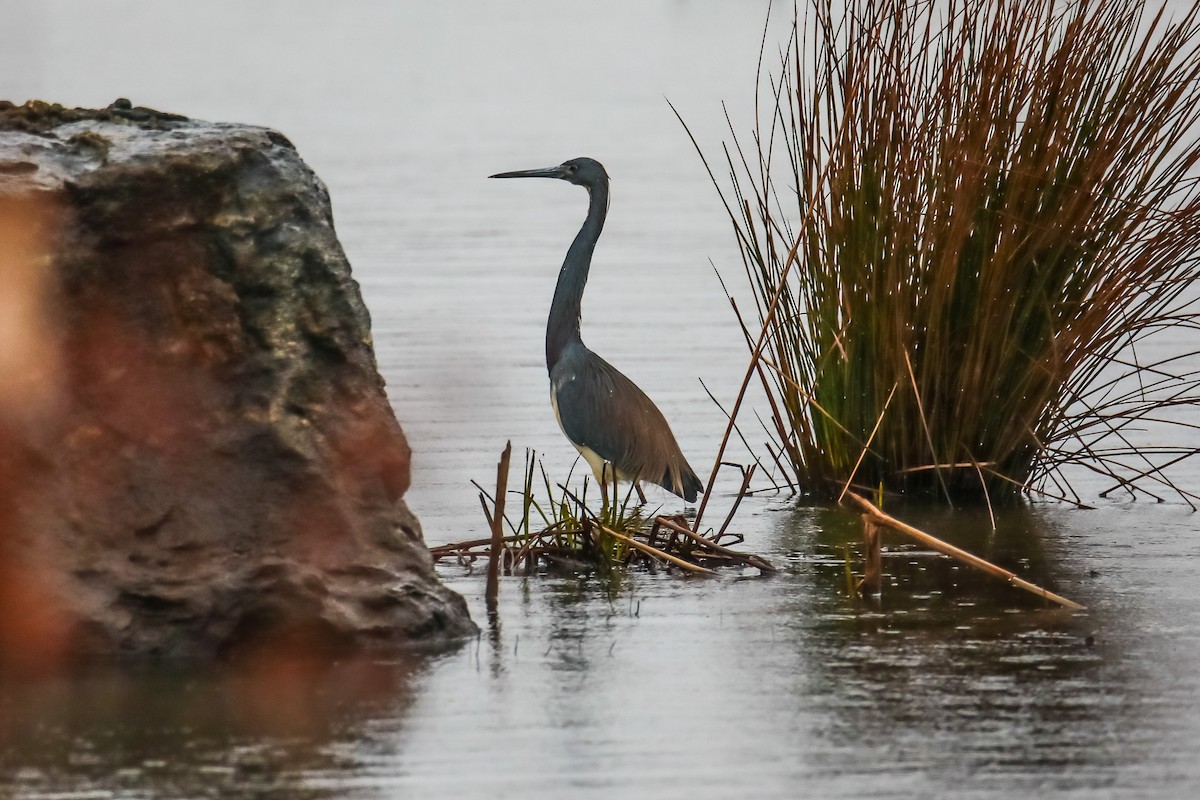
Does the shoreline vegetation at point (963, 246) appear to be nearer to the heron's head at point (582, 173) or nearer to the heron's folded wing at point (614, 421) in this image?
→ the heron's folded wing at point (614, 421)

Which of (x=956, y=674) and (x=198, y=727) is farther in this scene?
(x=956, y=674)

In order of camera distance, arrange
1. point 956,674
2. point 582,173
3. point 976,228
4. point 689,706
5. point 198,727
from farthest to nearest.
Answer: point 582,173
point 976,228
point 956,674
point 689,706
point 198,727

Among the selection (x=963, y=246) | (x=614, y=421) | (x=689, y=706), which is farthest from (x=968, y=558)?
(x=614, y=421)

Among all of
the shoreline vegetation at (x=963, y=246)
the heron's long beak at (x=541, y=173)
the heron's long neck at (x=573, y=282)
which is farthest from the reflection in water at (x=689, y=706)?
the heron's long beak at (x=541, y=173)

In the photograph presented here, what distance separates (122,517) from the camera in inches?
152

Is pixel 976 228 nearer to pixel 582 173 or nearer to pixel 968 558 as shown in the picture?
pixel 968 558

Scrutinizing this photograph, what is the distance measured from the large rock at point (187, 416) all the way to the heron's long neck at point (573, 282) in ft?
6.43

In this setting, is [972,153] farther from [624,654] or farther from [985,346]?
[624,654]

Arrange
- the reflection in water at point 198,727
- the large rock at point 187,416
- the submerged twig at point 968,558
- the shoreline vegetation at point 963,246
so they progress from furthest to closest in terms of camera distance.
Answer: the shoreline vegetation at point 963,246, the submerged twig at point 968,558, the large rock at point 187,416, the reflection in water at point 198,727

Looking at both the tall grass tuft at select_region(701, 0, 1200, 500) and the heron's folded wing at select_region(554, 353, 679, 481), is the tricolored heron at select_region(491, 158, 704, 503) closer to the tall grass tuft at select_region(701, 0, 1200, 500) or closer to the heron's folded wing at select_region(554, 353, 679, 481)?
the heron's folded wing at select_region(554, 353, 679, 481)

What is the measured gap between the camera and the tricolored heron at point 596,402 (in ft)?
18.7

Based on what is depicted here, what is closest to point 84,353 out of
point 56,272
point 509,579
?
point 56,272

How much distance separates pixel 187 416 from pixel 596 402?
208 cm

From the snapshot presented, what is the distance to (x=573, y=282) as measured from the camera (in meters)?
6.03
